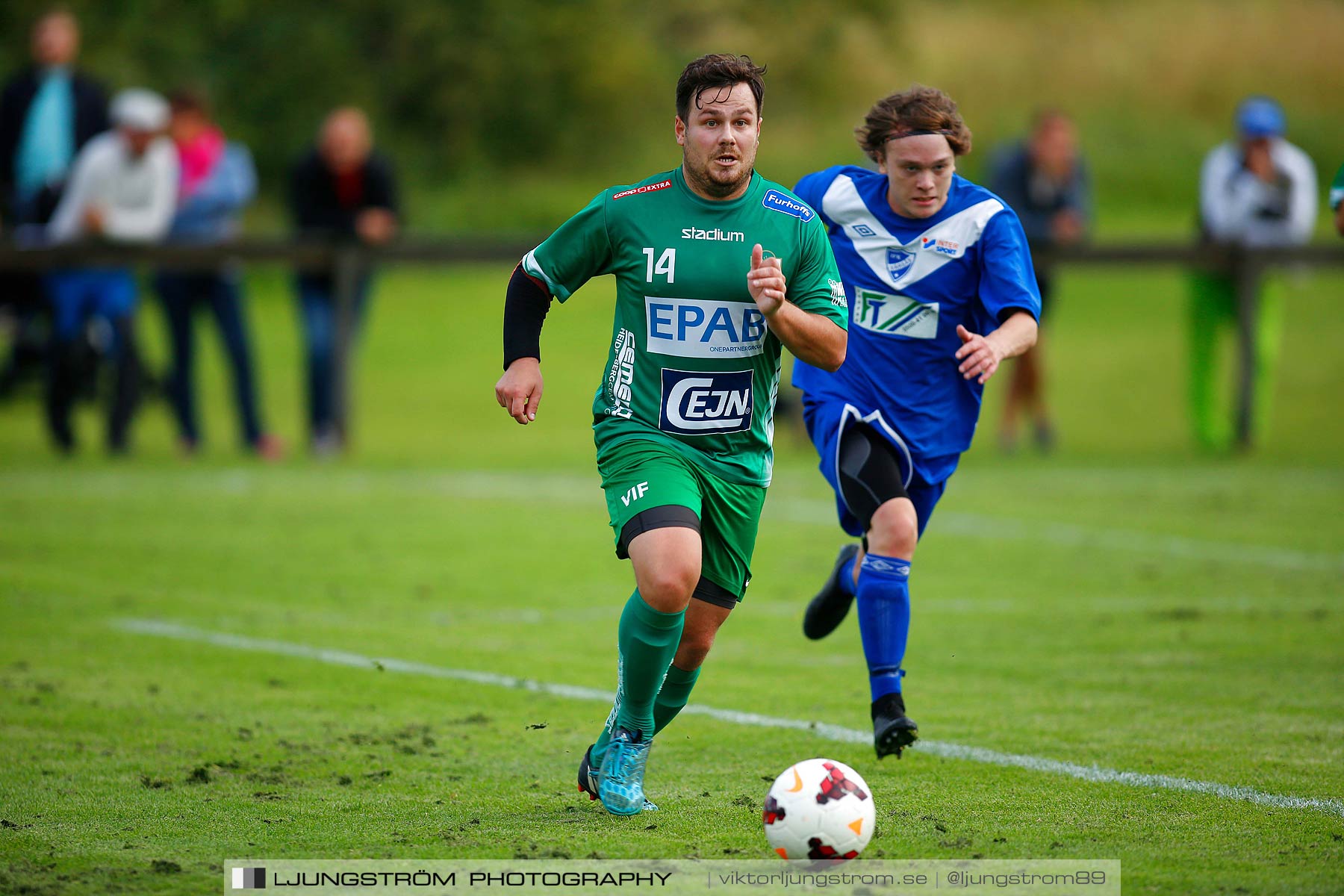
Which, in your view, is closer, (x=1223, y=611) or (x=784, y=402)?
(x=1223, y=611)

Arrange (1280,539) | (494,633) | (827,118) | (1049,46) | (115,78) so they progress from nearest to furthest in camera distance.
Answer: (494,633)
(1280,539)
(115,78)
(827,118)
(1049,46)

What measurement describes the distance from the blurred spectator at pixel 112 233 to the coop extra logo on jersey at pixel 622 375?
8.98 meters

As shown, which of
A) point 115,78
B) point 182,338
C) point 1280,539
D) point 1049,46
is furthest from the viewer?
point 1049,46

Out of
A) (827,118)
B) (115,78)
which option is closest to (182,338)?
(115,78)

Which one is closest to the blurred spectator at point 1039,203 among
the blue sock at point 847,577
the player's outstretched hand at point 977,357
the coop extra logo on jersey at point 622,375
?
the blue sock at point 847,577

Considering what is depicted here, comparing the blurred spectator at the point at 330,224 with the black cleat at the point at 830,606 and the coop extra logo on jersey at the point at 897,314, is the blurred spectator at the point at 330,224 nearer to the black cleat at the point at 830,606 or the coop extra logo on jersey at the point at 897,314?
the black cleat at the point at 830,606

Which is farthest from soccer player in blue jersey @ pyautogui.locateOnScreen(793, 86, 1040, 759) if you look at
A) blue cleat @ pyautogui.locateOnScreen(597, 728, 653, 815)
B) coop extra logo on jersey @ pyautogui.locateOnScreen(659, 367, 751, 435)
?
blue cleat @ pyautogui.locateOnScreen(597, 728, 653, 815)

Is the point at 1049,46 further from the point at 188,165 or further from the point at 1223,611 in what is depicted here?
the point at 1223,611

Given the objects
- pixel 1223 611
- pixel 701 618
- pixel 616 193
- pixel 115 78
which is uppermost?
pixel 115 78

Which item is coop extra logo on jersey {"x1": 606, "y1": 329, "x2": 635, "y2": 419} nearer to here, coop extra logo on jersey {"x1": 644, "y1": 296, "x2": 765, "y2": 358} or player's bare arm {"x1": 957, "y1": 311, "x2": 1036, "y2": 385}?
coop extra logo on jersey {"x1": 644, "y1": 296, "x2": 765, "y2": 358}

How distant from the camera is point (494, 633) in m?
7.75

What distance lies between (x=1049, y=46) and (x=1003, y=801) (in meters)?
32.2

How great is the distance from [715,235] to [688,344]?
0.33m

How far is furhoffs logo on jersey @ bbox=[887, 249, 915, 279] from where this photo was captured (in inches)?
241
